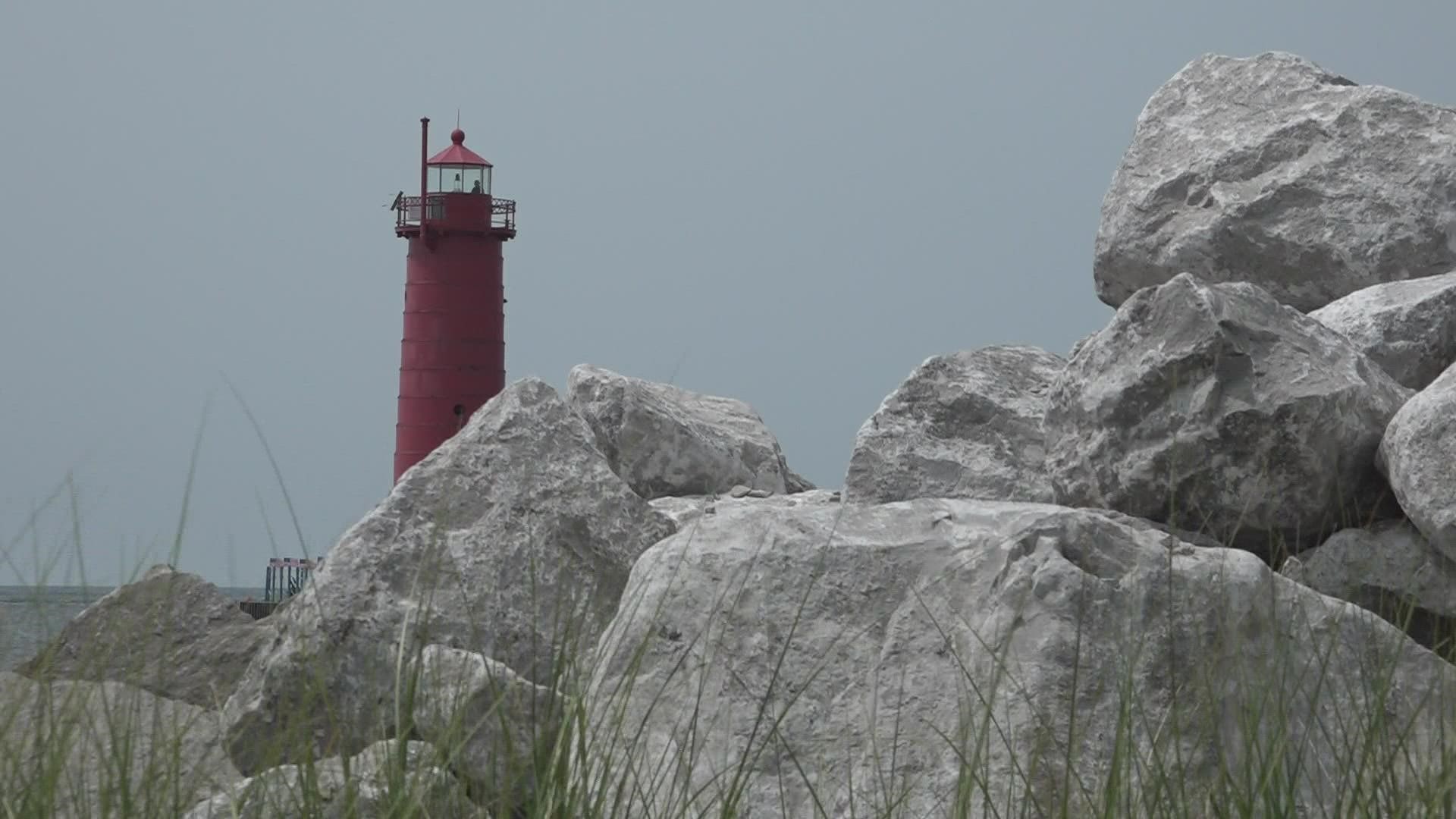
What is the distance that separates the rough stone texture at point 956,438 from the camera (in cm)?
569

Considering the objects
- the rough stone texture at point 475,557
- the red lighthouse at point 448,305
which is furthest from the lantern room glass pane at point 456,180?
the rough stone texture at point 475,557

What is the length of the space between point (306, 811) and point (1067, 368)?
3.43 meters

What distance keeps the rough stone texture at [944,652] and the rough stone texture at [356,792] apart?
38cm

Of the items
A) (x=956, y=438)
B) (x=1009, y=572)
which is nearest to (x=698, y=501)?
(x=956, y=438)

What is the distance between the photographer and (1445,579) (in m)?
4.90

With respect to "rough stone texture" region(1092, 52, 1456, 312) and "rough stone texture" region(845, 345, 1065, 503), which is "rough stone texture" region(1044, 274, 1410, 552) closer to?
"rough stone texture" region(845, 345, 1065, 503)

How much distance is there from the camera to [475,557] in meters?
4.56

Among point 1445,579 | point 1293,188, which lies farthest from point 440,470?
point 1293,188

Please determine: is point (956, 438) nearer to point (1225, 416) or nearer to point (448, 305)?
point (1225, 416)

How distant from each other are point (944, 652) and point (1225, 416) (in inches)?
70.3

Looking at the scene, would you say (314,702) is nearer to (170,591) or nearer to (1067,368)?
(170,591)

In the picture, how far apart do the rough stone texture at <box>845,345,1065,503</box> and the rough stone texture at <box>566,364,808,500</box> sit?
102cm

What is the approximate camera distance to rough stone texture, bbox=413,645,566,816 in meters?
2.72

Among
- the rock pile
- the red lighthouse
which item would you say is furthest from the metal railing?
the rock pile
